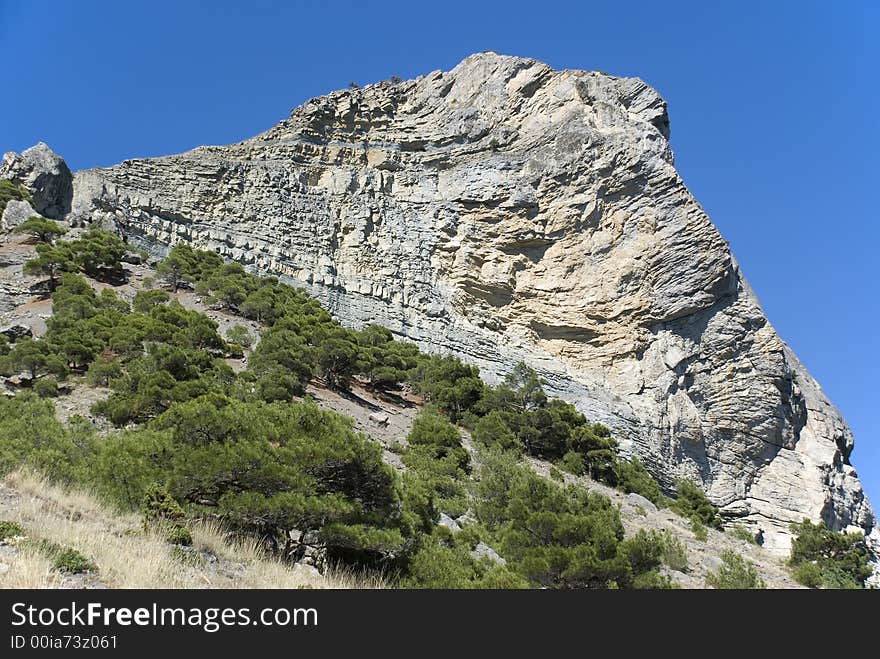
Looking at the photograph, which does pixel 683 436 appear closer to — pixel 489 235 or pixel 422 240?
pixel 489 235

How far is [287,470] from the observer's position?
26.5 feet

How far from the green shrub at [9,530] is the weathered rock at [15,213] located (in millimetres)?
33221

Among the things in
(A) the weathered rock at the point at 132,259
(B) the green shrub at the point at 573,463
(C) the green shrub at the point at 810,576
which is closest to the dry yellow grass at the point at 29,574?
(C) the green shrub at the point at 810,576

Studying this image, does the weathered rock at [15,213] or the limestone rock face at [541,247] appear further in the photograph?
the limestone rock face at [541,247]

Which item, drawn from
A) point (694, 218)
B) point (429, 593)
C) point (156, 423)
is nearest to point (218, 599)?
point (429, 593)

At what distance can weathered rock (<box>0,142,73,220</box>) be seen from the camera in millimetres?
37625

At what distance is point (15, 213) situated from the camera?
34125 mm

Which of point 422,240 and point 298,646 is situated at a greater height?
point 422,240

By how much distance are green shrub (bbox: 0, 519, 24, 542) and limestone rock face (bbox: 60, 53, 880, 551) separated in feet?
93.1

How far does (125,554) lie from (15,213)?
35.1 m

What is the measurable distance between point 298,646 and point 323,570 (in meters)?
3.61

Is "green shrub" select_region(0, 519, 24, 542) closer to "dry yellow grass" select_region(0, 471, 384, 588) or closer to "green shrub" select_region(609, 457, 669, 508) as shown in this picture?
"dry yellow grass" select_region(0, 471, 384, 588)

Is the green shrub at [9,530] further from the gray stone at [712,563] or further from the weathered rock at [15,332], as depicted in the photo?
the weathered rock at [15,332]

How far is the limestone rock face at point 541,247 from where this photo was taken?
112 ft
